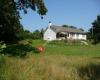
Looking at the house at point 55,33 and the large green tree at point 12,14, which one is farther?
the house at point 55,33

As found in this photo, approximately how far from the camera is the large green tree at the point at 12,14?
35.8 meters

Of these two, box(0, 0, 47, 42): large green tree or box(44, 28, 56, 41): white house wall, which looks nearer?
box(0, 0, 47, 42): large green tree

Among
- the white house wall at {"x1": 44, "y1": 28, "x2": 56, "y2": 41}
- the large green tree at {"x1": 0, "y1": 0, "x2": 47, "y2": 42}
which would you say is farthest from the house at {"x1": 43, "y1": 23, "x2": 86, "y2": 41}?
the large green tree at {"x1": 0, "y1": 0, "x2": 47, "y2": 42}

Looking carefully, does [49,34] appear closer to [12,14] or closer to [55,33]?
[55,33]

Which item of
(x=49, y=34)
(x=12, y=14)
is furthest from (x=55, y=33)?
(x=12, y=14)

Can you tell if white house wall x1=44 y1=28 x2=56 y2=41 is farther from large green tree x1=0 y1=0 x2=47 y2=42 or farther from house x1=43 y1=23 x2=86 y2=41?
large green tree x1=0 y1=0 x2=47 y2=42

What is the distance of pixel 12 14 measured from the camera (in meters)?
44.7

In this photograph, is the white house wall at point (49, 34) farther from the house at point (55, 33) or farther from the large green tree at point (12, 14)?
the large green tree at point (12, 14)

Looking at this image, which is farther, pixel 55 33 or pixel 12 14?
pixel 55 33

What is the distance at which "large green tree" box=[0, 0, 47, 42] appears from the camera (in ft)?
117

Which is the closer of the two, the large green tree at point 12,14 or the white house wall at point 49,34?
the large green tree at point 12,14

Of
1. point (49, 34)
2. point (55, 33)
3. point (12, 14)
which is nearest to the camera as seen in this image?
point (12, 14)

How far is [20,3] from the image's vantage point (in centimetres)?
3659

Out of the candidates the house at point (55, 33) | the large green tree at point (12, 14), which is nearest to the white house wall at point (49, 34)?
the house at point (55, 33)
